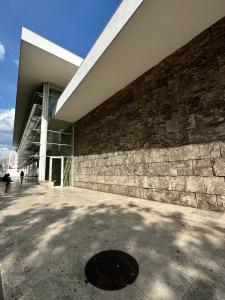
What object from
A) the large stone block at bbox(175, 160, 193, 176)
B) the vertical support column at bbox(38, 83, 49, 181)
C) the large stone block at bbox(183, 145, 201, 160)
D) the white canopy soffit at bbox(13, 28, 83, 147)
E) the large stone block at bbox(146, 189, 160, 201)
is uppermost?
the white canopy soffit at bbox(13, 28, 83, 147)

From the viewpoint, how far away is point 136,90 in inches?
281

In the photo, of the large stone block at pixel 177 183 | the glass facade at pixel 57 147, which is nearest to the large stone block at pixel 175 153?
the large stone block at pixel 177 183

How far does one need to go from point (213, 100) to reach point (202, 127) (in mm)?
768

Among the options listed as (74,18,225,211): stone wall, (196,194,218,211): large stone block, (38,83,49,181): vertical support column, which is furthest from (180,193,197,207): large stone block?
(38,83,49,181): vertical support column

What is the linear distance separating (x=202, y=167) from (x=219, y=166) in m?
0.43

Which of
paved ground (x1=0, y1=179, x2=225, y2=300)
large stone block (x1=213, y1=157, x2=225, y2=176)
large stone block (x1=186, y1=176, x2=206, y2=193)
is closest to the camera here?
paved ground (x1=0, y1=179, x2=225, y2=300)

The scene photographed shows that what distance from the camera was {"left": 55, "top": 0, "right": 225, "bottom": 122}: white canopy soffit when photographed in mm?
4105

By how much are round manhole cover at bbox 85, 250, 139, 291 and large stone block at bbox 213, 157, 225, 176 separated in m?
3.32

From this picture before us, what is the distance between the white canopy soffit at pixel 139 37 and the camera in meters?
4.11

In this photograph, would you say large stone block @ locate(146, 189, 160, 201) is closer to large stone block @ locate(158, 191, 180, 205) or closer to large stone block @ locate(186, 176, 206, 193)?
large stone block @ locate(158, 191, 180, 205)

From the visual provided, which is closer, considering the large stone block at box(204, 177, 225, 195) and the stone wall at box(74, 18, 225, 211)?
the large stone block at box(204, 177, 225, 195)

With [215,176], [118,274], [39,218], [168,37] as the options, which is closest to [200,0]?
[168,37]

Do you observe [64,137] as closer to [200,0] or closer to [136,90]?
[136,90]

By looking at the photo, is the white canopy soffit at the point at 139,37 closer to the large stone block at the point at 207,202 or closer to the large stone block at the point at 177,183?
the large stone block at the point at 177,183
